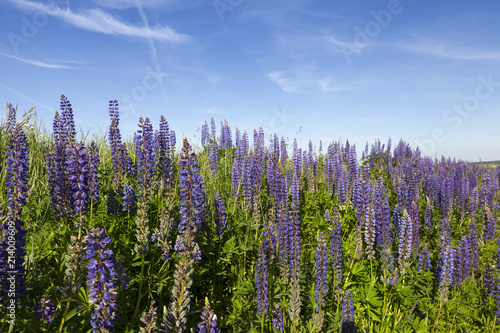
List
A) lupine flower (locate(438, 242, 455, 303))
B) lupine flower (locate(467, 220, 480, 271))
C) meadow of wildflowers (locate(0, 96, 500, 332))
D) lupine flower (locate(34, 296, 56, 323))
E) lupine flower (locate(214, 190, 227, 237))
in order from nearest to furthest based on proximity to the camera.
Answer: meadow of wildflowers (locate(0, 96, 500, 332)), lupine flower (locate(34, 296, 56, 323)), lupine flower (locate(438, 242, 455, 303)), lupine flower (locate(214, 190, 227, 237)), lupine flower (locate(467, 220, 480, 271))

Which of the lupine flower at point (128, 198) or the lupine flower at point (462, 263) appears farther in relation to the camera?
the lupine flower at point (462, 263)

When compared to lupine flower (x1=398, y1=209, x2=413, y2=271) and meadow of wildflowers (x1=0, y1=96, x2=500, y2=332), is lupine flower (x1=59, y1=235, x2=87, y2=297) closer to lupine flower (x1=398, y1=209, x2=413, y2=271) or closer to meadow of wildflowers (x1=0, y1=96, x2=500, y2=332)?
meadow of wildflowers (x1=0, y1=96, x2=500, y2=332)

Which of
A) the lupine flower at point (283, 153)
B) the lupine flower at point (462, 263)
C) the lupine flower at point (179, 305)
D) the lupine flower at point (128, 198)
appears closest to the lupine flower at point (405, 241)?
the lupine flower at point (462, 263)

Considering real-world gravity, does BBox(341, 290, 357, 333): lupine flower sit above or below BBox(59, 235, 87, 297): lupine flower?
below

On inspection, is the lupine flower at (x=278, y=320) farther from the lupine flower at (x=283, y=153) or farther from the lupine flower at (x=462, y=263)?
the lupine flower at (x=283, y=153)

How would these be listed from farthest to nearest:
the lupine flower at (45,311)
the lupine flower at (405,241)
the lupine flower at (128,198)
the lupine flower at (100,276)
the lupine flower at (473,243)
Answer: the lupine flower at (473,243)
the lupine flower at (128,198)
the lupine flower at (405,241)
the lupine flower at (45,311)
the lupine flower at (100,276)

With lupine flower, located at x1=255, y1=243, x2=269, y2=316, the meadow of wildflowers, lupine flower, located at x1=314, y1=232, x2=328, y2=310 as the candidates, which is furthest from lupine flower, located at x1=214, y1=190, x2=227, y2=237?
lupine flower, located at x1=314, y1=232, x2=328, y2=310

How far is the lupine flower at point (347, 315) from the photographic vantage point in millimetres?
3449

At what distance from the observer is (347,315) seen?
348 cm

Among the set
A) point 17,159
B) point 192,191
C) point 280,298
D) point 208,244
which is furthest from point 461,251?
point 17,159

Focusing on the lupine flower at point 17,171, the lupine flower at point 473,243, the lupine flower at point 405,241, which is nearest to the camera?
the lupine flower at point 17,171

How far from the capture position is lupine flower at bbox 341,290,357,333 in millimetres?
3449

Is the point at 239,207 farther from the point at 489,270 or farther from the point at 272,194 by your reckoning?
the point at 489,270

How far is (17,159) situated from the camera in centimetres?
330
